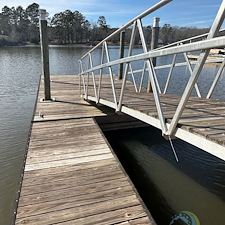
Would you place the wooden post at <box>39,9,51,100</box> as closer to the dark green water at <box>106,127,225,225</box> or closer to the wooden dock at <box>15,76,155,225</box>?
the wooden dock at <box>15,76,155,225</box>

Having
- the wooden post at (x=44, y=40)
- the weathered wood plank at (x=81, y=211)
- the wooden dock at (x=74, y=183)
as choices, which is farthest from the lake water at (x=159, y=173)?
the wooden post at (x=44, y=40)

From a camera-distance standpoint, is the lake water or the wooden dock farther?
the lake water

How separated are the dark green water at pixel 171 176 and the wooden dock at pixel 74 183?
989 millimetres

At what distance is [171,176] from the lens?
391 cm

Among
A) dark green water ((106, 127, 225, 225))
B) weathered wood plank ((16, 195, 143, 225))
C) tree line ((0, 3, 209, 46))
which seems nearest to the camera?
weathered wood plank ((16, 195, 143, 225))

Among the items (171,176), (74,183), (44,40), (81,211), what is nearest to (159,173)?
(171,176)

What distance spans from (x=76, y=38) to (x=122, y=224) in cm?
7140

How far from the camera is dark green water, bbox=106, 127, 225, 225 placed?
3.12 meters

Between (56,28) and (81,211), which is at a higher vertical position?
(56,28)

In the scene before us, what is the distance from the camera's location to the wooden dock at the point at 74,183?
2043 millimetres

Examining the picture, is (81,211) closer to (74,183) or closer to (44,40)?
(74,183)

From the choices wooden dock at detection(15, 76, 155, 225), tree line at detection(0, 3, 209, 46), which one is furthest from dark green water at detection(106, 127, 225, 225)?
tree line at detection(0, 3, 209, 46)

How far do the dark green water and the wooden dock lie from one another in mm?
989

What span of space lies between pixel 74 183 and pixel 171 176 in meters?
2.13
